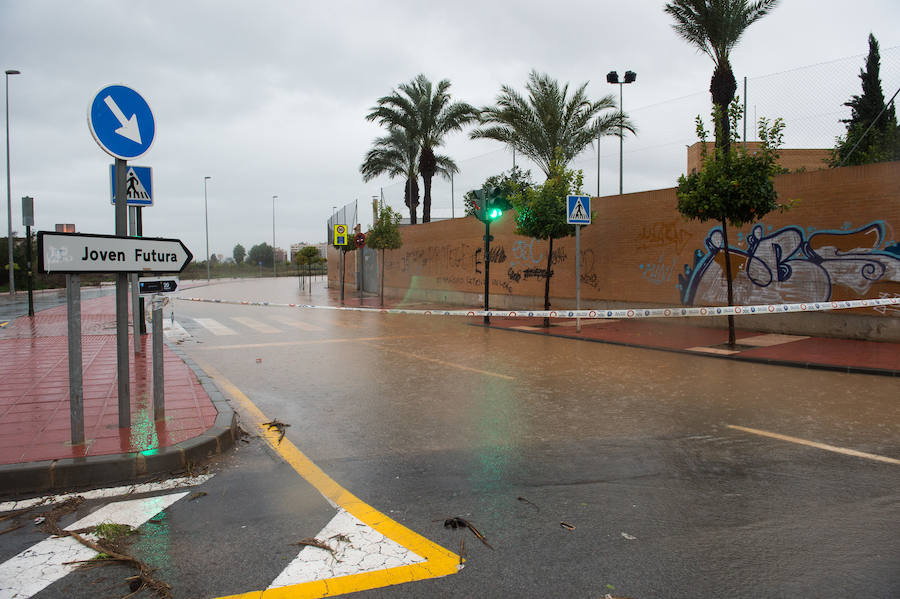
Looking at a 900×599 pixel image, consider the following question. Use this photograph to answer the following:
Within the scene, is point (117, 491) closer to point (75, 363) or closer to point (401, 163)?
point (75, 363)

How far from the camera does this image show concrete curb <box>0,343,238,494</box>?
13.4 feet

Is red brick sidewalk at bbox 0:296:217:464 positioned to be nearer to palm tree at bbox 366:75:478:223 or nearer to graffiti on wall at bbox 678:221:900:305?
graffiti on wall at bbox 678:221:900:305

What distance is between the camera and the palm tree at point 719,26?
16688 mm

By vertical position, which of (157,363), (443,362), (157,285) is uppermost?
(157,285)

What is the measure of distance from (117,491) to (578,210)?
11.0 meters

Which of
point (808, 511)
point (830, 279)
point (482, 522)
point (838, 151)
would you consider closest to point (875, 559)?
point (808, 511)

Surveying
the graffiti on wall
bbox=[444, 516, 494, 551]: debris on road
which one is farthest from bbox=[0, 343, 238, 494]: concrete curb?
the graffiti on wall

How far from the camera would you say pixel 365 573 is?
9.78 feet

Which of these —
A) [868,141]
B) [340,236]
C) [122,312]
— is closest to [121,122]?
[122,312]

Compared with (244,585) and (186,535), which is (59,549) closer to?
(186,535)

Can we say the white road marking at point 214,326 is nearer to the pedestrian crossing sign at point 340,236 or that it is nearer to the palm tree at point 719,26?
the pedestrian crossing sign at point 340,236

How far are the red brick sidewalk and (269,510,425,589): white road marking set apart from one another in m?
1.99

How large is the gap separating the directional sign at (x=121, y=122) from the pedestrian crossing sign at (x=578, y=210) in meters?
Answer: 9.50

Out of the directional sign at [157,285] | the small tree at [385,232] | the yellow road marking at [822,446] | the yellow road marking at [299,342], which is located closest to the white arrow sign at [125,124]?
the directional sign at [157,285]
